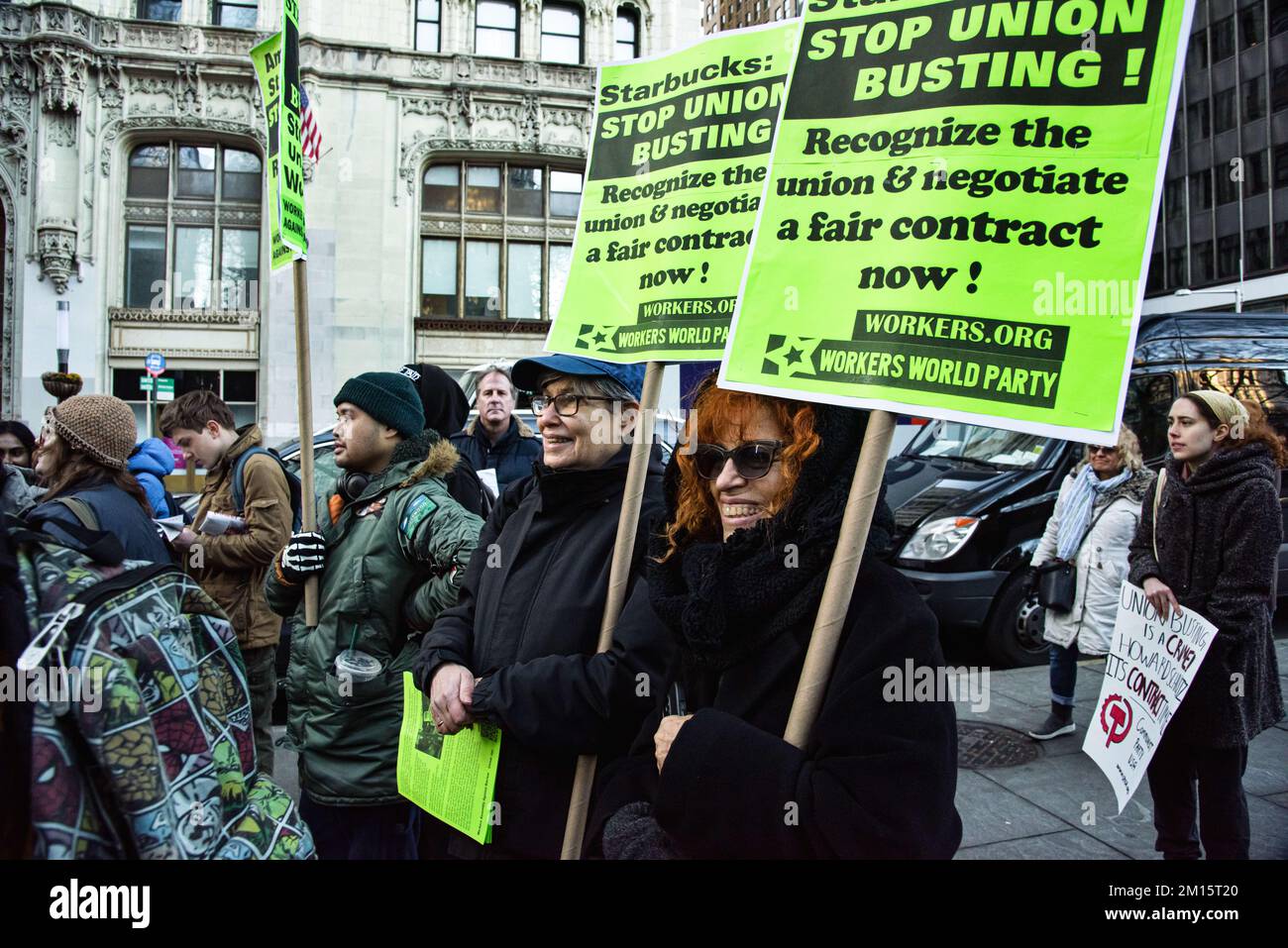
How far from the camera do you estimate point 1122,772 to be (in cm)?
367

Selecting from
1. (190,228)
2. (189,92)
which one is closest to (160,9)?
(189,92)

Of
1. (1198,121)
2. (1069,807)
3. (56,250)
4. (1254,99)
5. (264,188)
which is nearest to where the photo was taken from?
(1069,807)

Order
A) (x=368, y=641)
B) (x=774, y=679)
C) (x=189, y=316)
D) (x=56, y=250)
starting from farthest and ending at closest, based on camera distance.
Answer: (x=189, y=316) < (x=56, y=250) < (x=368, y=641) < (x=774, y=679)

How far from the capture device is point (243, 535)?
445cm

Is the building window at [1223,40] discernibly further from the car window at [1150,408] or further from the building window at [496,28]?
the car window at [1150,408]

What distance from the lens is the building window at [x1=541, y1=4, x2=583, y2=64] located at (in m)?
24.9

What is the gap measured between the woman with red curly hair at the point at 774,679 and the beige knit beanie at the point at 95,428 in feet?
6.09

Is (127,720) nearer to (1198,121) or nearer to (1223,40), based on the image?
(1223,40)

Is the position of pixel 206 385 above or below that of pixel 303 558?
above

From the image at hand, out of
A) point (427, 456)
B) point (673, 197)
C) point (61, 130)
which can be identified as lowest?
point (427, 456)

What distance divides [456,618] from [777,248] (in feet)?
4.75

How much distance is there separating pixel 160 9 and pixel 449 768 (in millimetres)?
26973
